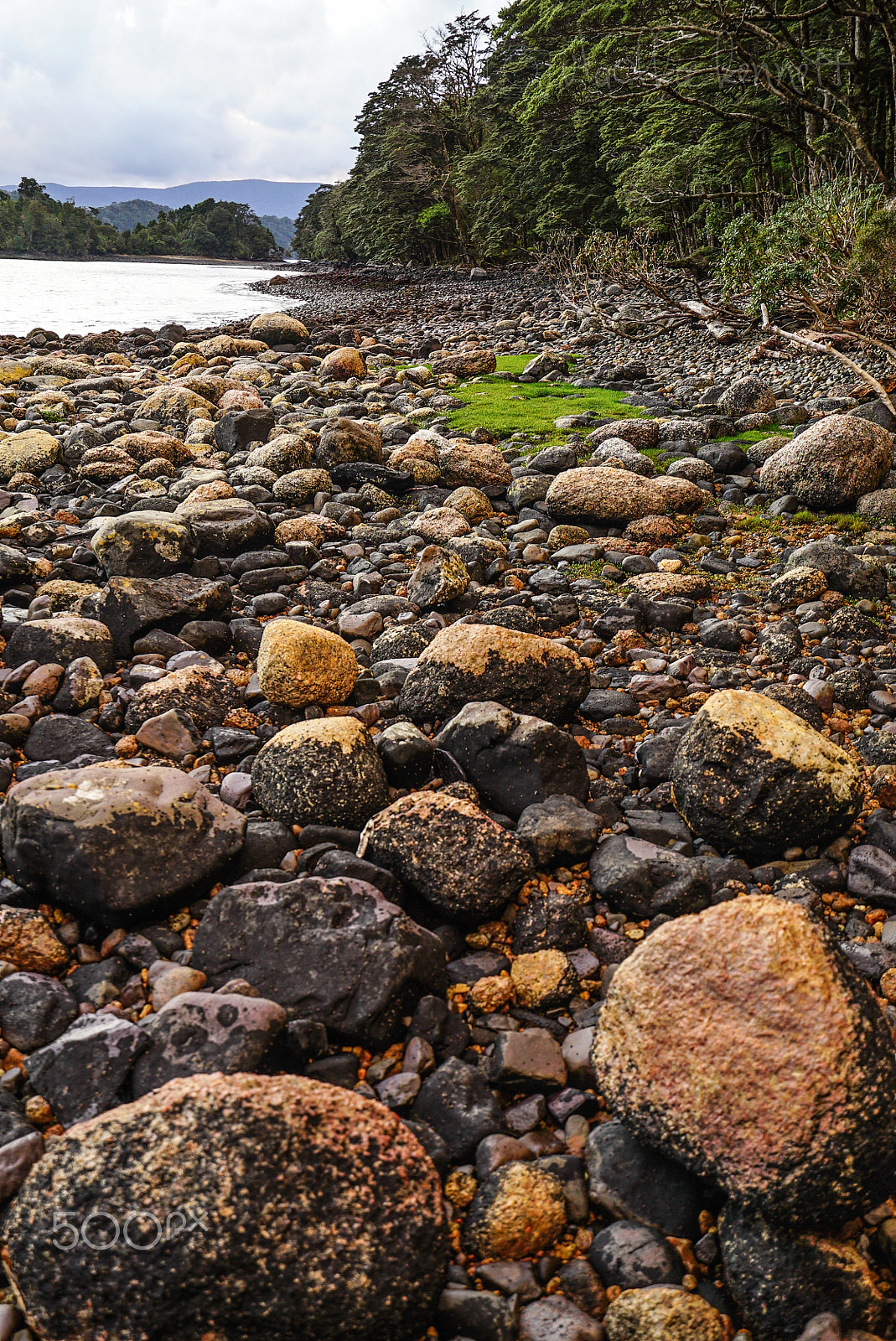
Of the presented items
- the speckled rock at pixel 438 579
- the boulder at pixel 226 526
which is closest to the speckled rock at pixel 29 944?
the speckled rock at pixel 438 579

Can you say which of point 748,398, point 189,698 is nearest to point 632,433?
point 748,398

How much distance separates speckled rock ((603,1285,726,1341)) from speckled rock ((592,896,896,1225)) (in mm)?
268

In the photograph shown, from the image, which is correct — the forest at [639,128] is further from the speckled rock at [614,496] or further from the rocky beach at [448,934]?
the rocky beach at [448,934]

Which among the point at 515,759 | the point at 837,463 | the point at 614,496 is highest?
the point at 837,463

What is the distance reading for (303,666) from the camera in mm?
4461

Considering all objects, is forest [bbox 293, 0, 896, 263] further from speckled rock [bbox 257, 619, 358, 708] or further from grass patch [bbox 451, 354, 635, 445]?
speckled rock [bbox 257, 619, 358, 708]

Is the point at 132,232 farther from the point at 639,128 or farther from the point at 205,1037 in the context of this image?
the point at 205,1037

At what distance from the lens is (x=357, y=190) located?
51.9m

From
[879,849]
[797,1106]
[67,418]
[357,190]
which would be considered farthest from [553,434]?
[357,190]

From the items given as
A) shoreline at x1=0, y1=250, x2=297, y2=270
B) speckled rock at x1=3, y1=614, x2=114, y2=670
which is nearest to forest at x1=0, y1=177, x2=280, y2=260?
shoreline at x1=0, y1=250, x2=297, y2=270

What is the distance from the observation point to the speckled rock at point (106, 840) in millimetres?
2928

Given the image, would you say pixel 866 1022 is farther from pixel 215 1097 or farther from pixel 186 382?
pixel 186 382

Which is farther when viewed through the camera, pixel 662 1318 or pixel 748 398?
pixel 748 398

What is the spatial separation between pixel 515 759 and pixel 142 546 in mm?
3643
